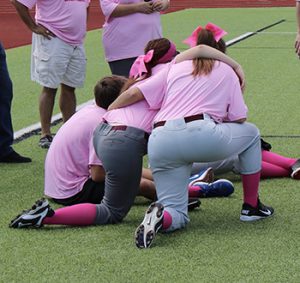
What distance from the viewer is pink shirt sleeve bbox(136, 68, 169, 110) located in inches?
213

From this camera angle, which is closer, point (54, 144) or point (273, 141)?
point (54, 144)

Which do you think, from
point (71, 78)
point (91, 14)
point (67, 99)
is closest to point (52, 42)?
point (71, 78)

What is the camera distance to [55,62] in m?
8.17

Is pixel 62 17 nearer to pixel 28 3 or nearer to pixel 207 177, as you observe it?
pixel 28 3

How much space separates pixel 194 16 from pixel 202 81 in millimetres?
19748

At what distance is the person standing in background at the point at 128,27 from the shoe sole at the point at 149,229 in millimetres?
2731

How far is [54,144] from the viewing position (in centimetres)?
603

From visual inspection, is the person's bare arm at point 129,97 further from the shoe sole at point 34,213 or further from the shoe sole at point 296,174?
the shoe sole at point 296,174

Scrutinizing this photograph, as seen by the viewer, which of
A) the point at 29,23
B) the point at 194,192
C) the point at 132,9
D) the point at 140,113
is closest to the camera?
the point at 140,113

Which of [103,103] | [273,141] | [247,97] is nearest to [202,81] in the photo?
[103,103]

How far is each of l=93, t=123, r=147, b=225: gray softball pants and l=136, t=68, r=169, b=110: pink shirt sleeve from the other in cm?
21

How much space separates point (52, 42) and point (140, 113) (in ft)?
9.57

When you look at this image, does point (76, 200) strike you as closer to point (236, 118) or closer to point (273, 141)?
point (236, 118)

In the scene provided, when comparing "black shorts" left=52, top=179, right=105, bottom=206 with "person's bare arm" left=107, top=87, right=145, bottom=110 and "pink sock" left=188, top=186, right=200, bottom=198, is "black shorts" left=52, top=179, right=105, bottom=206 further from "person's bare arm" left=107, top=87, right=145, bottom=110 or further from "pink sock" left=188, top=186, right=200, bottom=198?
"pink sock" left=188, top=186, right=200, bottom=198
